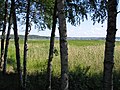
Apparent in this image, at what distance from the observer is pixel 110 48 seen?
848 centimetres

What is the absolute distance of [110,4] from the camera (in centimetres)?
864

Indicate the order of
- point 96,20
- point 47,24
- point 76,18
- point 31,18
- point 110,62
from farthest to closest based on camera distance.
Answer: point 47,24 → point 31,18 → point 76,18 → point 96,20 → point 110,62

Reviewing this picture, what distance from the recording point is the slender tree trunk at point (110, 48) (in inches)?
333

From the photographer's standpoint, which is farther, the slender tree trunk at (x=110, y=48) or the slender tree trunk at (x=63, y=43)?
the slender tree trunk at (x=63, y=43)

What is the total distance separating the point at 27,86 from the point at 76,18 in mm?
4580

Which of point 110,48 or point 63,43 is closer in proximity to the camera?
point 110,48

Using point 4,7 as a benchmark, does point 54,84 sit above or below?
below

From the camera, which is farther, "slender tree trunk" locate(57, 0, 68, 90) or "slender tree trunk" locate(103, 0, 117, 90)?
"slender tree trunk" locate(57, 0, 68, 90)

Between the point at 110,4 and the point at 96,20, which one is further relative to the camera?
the point at 96,20

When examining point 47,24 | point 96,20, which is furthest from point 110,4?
point 47,24

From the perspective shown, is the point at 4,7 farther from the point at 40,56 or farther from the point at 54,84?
the point at 54,84

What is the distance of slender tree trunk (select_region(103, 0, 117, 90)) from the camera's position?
8469 mm

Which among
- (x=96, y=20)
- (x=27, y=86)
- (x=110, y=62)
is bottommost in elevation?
(x=27, y=86)

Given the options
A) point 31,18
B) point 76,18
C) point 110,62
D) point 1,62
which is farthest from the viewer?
point 1,62
